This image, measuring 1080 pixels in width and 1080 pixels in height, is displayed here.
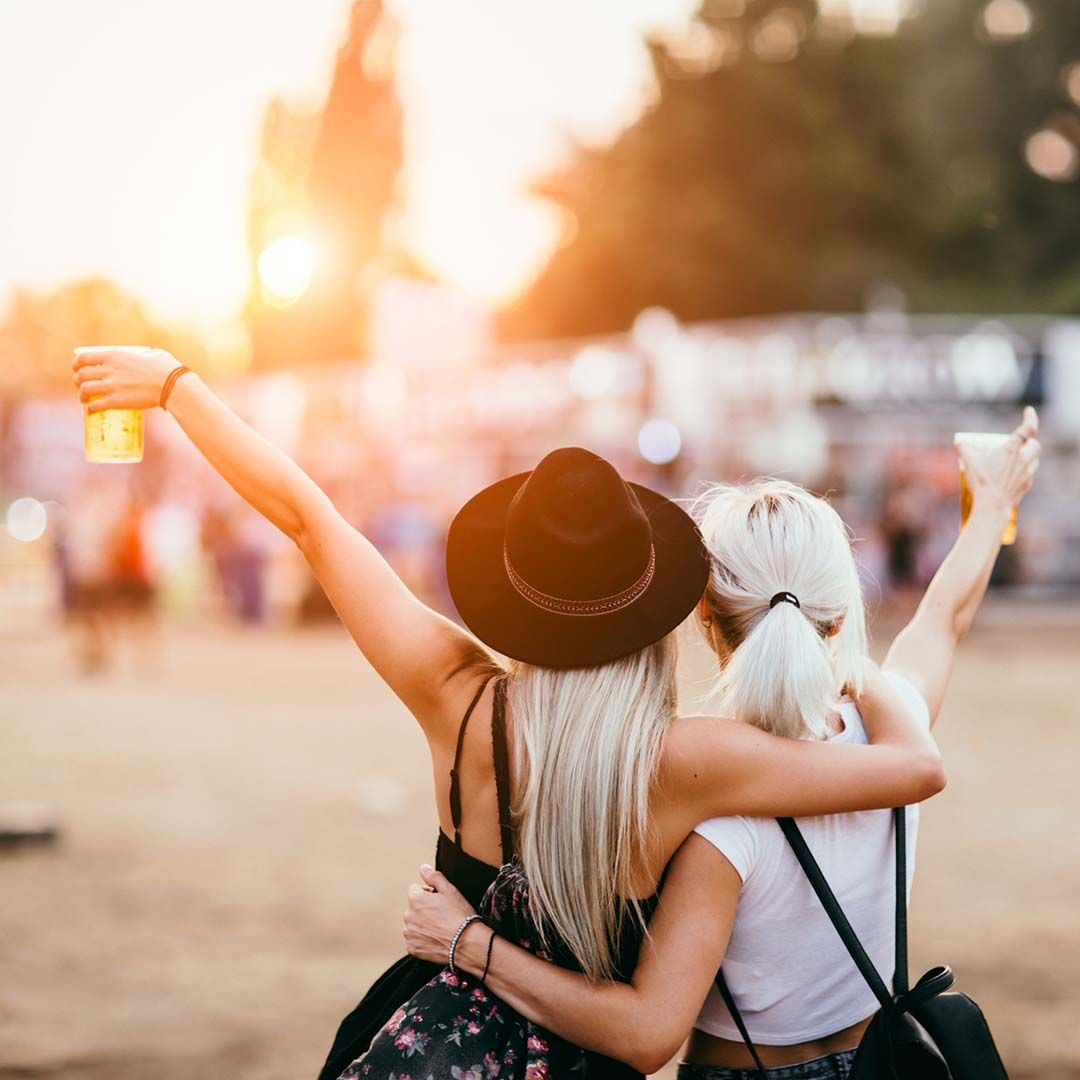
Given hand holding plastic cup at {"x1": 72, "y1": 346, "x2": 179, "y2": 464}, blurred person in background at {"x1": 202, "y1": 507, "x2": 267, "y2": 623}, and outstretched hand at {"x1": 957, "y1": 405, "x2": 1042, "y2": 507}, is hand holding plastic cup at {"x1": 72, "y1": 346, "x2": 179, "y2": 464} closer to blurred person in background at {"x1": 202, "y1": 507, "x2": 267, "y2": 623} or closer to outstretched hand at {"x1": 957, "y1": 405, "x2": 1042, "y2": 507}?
outstretched hand at {"x1": 957, "y1": 405, "x2": 1042, "y2": 507}

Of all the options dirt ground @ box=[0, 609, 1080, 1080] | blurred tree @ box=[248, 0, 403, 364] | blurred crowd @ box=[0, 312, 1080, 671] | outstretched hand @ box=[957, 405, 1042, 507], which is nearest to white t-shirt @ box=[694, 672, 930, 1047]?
outstretched hand @ box=[957, 405, 1042, 507]

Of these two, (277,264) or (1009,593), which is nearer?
(277,264)

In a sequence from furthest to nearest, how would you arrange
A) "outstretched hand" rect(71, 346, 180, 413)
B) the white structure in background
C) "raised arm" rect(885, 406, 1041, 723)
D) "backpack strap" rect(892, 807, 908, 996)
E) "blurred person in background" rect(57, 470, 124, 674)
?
the white structure in background
"blurred person in background" rect(57, 470, 124, 674)
"raised arm" rect(885, 406, 1041, 723)
"outstretched hand" rect(71, 346, 180, 413)
"backpack strap" rect(892, 807, 908, 996)

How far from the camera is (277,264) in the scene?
11.0 ft

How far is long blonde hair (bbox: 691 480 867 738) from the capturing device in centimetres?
196

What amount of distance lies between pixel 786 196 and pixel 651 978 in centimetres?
3459

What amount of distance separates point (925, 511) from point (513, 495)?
1862 centimetres

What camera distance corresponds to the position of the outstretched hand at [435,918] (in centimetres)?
198

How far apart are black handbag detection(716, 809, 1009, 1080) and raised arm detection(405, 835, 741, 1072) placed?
0.14 meters

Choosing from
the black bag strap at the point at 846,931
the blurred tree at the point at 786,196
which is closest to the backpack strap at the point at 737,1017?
the black bag strap at the point at 846,931

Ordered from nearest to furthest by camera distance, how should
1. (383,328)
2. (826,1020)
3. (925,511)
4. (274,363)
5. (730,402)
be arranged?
(826,1020) < (925,511) < (730,402) < (383,328) < (274,363)

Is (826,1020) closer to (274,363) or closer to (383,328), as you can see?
(383,328)

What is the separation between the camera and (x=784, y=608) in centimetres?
197

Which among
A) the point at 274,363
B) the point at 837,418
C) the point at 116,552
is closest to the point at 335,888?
the point at 116,552
